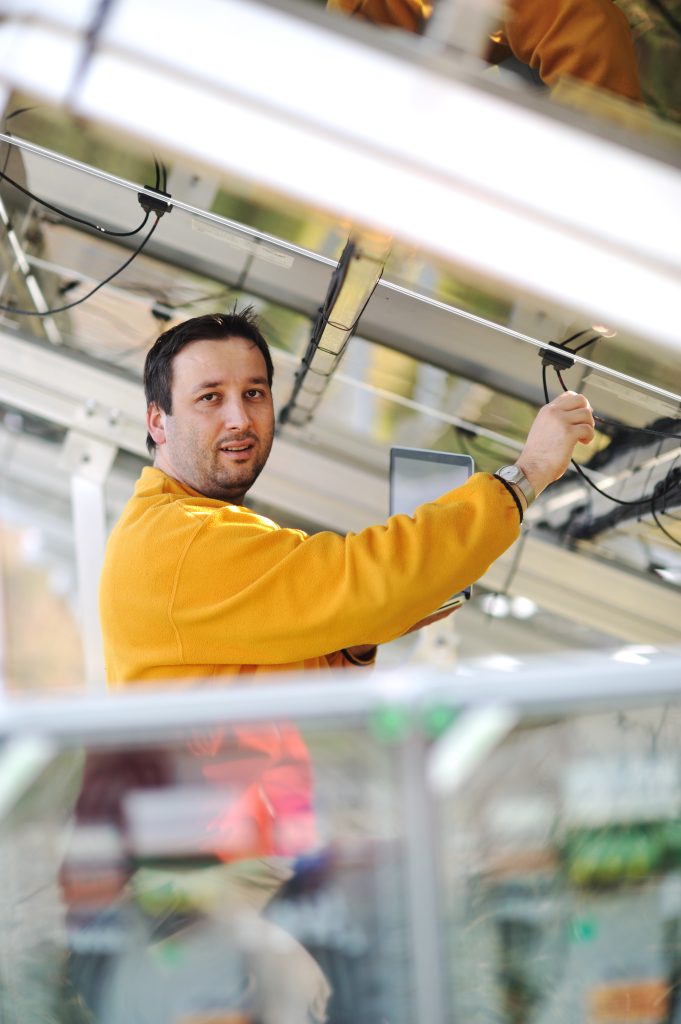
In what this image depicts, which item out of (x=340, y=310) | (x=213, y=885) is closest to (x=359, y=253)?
(x=340, y=310)

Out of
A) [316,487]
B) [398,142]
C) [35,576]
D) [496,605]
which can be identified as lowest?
[35,576]

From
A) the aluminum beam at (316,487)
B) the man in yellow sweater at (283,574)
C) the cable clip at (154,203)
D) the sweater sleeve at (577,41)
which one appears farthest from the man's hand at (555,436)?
the aluminum beam at (316,487)

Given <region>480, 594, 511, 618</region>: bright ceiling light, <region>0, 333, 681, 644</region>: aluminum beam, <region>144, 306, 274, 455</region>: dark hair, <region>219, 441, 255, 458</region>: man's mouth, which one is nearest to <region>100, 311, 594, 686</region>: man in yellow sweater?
<region>219, 441, 255, 458</region>: man's mouth

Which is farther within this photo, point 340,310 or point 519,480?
point 340,310

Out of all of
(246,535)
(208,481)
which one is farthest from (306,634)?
(208,481)

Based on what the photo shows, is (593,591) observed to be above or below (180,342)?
below

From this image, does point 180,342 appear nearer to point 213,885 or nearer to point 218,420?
point 218,420

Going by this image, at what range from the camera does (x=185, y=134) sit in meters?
1.43

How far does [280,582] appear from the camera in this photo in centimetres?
152

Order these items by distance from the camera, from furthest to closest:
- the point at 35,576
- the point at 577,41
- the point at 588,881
Answer: the point at 35,576, the point at 577,41, the point at 588,881

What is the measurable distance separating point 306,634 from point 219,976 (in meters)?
0.54

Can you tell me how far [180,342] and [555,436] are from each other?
2.09 ft

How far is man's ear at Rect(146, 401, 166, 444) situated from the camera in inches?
74.4

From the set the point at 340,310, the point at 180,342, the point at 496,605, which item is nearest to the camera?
the point at 180,342
